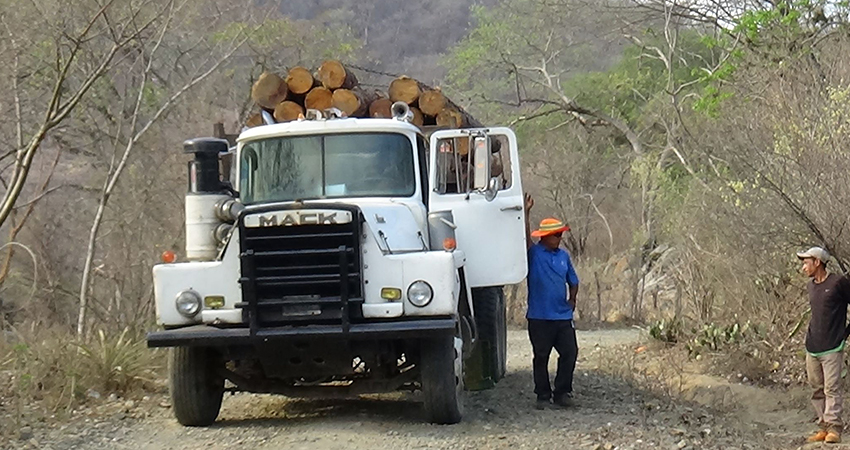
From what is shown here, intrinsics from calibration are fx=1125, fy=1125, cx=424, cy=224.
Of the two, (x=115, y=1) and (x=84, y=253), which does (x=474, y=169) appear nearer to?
(x=115, y=1)

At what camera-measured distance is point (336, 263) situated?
27.4ft

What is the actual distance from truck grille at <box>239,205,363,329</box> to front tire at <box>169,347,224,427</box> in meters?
0.79

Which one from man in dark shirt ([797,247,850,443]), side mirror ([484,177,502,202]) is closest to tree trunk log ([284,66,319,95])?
side mirror ([484,177,502,202])

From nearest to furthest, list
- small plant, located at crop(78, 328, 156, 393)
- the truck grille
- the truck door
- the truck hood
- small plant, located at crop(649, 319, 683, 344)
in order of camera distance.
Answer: the truck grille
the truck hood
the truck door
small plant, located at crop(78, 328, 156, 393)
small plant, located at crop(649, 319, 683, 344)

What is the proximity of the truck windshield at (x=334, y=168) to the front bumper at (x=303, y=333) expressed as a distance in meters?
1.58

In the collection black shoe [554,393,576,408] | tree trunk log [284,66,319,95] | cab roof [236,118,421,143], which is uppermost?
tree trunk log [284,66,319,95]

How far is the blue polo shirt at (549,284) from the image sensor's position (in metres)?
10.1

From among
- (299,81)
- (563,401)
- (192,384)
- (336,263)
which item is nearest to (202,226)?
(192,384)

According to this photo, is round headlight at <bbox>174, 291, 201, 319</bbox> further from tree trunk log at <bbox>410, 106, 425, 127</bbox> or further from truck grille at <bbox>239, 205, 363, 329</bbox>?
tree trunk log at <bbox>410, 106, 425, 127</bbox>

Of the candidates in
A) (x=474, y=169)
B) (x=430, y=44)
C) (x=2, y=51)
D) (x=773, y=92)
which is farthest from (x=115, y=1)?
(x=430, y=44)

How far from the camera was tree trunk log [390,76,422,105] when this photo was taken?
1177 centimetres

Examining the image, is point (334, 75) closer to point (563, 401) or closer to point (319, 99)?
point (319, 99)

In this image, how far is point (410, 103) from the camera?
11.8m

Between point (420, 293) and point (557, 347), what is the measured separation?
7.62ft
